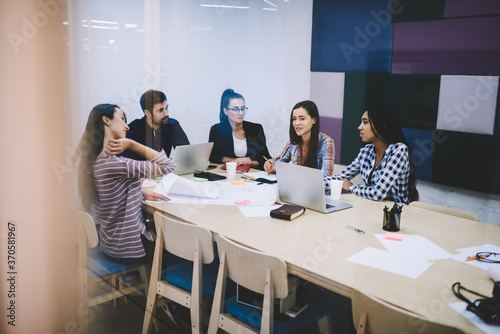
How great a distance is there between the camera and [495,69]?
3561mm

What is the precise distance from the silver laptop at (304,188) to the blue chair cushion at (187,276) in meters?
0.65

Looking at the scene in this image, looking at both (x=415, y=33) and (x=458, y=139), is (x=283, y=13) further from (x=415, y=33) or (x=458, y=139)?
(x=458, y=139)

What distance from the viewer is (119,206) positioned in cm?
258

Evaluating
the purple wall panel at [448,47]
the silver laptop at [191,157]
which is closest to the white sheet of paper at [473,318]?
the silver laptop at [191,157]

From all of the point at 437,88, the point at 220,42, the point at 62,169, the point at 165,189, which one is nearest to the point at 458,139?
the point at 437,88

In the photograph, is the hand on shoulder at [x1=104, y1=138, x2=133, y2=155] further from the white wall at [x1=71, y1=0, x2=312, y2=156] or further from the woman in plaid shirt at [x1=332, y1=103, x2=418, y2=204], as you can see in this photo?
the woman in plaid shirt at [x1=332, y1=103, x2=418, y2=204]

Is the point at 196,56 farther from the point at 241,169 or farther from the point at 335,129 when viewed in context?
the point at 335,129

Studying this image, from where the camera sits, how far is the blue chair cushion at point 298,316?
6.23 feet

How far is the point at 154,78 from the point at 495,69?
277 cm

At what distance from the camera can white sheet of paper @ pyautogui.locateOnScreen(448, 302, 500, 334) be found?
130 cm

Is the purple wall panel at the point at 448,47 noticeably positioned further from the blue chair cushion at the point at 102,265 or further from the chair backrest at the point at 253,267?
the blue chair cushion at the point at 102,265

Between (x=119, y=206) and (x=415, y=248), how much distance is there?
1.67 metres

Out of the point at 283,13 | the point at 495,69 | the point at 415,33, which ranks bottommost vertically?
the point at 495,69

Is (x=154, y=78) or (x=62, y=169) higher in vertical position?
(x=154, y=78)
